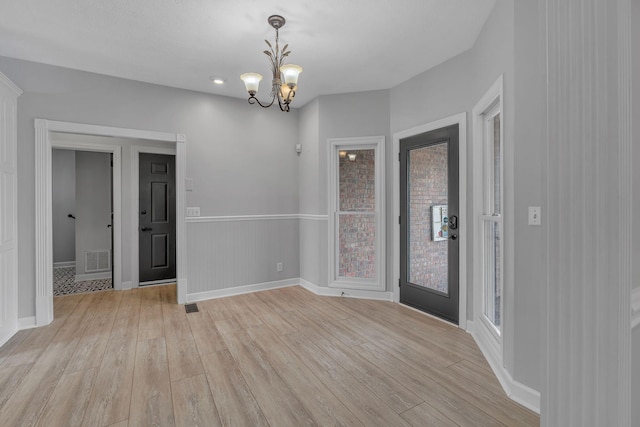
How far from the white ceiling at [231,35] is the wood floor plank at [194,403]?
8.89ft

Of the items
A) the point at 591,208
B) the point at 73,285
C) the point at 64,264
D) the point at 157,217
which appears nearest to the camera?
the point at 591,208

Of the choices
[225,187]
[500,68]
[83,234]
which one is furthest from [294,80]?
[83,234]

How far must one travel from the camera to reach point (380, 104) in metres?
3.93

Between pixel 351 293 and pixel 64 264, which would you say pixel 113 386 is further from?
pixel 64 264

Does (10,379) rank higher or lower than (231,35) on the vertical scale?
lower

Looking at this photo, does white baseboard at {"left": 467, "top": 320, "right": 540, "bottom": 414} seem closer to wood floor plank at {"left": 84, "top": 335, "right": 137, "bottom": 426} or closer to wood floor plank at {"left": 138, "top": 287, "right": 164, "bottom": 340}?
wood floor plank at {"left": 84, "top": 335, "right": 137, "bottom": 426}

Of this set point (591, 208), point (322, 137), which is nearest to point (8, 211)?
point (322, 137)

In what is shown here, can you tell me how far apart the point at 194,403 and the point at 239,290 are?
2.37m

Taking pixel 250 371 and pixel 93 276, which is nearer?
pixel 250 371

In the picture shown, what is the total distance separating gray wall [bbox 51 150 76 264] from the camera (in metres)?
6.01

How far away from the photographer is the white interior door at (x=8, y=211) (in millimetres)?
2723

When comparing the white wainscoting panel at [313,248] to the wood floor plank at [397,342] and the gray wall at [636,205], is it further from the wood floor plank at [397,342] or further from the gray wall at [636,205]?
the gray wall at [636,205]

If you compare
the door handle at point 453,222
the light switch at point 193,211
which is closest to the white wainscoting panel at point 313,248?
the light switch at point 193,211

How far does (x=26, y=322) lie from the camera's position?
10.1ft
